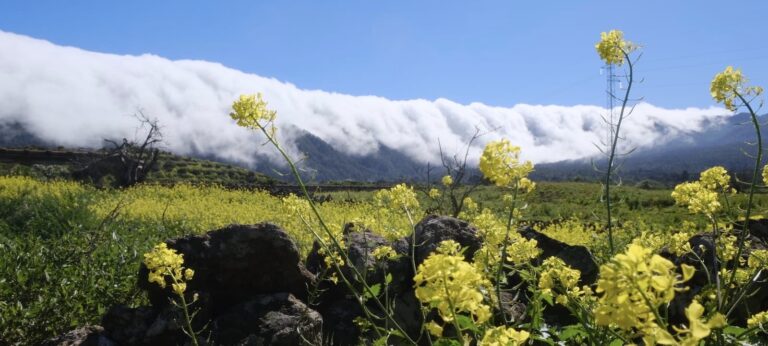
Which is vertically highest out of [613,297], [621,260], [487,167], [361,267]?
[487,167]

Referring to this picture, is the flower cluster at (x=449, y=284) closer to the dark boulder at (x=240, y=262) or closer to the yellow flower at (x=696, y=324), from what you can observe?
the yellow flower at (x=696, y=324)

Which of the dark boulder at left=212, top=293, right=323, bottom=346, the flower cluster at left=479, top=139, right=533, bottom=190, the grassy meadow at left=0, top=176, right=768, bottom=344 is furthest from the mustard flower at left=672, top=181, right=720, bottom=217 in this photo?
the dark boulder at left=212, top=293, right=323, bottom=346

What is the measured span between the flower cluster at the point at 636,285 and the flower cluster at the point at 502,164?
47.9 inches

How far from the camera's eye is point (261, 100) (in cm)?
377

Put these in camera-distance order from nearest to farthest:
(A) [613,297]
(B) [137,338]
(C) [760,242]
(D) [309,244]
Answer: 1. (A) [613,297]
2. (B) [137,338]
3. (C) [760,242]
4. (D) [309,244]

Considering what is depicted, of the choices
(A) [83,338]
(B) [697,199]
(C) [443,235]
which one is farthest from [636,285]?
(A) [83,338]

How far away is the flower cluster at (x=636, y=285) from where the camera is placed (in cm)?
141

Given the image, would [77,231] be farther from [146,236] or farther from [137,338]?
[137,338]

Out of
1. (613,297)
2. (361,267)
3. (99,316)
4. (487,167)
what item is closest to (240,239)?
(361,267)

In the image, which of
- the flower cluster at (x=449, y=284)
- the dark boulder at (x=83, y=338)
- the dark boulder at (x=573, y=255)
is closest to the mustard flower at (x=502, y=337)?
the flower cluster at (x=449, y=284)

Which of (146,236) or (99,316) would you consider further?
(146,236)

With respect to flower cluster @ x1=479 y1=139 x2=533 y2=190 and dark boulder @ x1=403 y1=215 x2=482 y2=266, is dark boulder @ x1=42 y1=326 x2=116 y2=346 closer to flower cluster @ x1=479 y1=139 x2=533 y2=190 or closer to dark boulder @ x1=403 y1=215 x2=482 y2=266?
dark boulder @ x1=403 y1=215 x2=482 y2=266

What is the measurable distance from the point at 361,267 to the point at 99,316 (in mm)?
2964

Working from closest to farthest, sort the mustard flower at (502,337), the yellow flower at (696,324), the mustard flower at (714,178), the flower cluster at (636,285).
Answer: the yellow flower at (696,324) < the flower cluster at (636,285) < the mustard flower at (502,337) < the mustard flower at (714,178)
